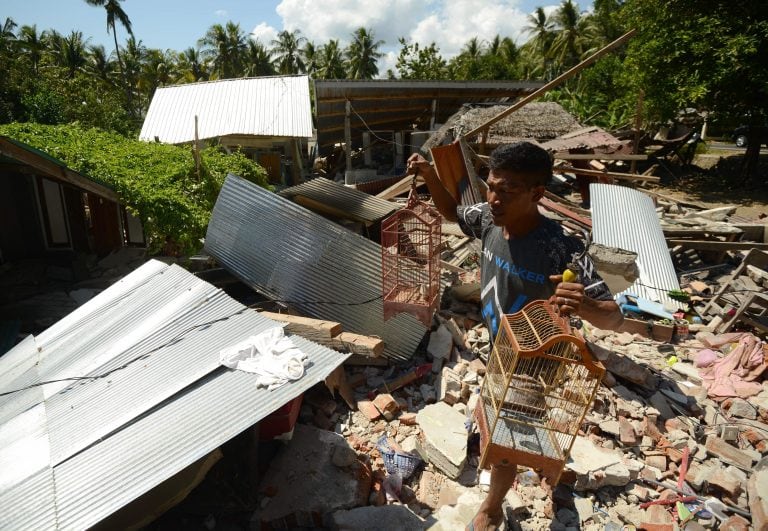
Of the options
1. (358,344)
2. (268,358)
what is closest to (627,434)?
(358,344)

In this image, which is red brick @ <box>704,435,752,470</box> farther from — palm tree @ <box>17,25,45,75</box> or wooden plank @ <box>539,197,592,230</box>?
palm tree @ <box>17,25,45,75</box>

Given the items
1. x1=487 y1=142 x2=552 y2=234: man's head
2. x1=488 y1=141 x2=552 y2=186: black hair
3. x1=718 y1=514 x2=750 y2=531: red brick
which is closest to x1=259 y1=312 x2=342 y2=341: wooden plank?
x1=487 y1=142 x2=552 y2=234: man's head

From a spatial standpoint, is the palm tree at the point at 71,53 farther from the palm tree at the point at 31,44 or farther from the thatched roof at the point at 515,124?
the thatched roof at the point at 515,124

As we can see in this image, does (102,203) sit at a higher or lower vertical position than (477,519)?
higher

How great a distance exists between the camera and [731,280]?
6543 millimetres

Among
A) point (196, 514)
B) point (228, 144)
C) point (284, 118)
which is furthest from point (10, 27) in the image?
point (196, 514)

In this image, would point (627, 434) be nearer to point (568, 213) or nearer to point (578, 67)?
point (578, 67)

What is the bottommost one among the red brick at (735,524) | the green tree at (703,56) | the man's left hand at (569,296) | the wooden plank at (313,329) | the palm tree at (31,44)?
the red brick at (735,524)

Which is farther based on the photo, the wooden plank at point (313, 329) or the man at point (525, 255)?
the wooden plank at point (313, 329)

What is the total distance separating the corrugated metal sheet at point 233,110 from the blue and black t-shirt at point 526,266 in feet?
41.5

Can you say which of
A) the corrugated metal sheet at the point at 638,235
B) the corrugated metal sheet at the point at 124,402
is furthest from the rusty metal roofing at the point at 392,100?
the corrugated metal sheet at the point at 124,402

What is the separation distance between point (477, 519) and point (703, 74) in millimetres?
14029

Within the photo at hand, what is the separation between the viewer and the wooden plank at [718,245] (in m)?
7.14

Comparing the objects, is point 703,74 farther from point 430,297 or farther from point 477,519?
point 477,519
